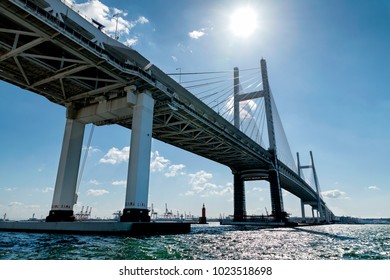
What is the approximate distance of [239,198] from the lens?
229 feet

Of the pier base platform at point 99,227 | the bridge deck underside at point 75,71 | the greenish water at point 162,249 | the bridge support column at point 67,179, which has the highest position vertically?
the bridge deck underside at point 75,71

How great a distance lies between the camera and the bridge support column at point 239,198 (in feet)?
224

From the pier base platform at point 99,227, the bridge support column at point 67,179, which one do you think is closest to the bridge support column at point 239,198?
the pier base platform at point 99,227

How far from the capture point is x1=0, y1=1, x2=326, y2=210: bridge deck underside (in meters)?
18.4

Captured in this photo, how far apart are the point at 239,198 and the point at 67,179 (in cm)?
5026

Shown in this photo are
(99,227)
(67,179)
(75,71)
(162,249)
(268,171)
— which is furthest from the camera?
(268,171)

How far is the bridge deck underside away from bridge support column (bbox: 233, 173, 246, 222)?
32.7 metres

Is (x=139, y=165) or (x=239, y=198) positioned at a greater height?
(x=239, y=198)

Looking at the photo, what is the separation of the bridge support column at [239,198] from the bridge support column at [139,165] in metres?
49.1

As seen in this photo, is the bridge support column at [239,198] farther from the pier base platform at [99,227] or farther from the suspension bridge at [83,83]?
the pier base platform at [99,227]

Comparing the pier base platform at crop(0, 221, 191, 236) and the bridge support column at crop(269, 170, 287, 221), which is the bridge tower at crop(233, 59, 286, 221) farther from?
the pier base platform at crop(0, 221, 191, 236)

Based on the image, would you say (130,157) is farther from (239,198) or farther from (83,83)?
(239,198)

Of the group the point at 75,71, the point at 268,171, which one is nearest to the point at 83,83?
the point at 75,71

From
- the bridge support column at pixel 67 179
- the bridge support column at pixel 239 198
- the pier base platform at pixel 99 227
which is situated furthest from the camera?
the bridge support column at pixel 239 198
